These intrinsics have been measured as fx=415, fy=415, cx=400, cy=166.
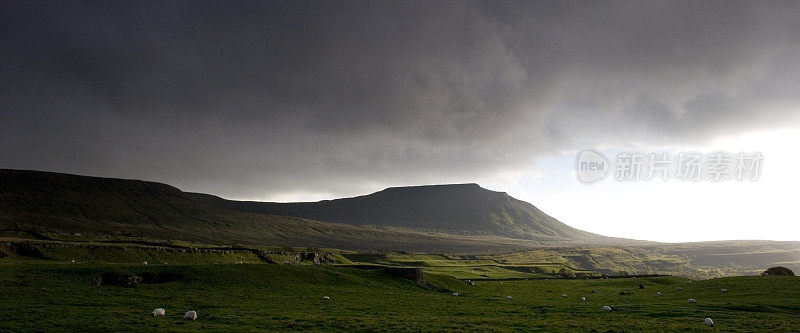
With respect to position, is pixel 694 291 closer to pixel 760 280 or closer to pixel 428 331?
pixel 760 280

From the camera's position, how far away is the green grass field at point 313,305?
29109mm

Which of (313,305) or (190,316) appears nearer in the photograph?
(190,316)

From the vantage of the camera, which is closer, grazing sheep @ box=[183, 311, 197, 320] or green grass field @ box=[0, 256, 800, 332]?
green grass field @ box=[0, 256, 800, 332]

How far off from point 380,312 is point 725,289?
5537cm

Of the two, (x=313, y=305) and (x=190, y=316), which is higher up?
(x=190, y=316)

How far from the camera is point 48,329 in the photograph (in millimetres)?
24562

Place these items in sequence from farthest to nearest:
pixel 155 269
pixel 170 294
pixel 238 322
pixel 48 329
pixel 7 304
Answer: pixel 155 269
pixel 170 294
pixel 7 304
pixel 238 322
pixel 48 329

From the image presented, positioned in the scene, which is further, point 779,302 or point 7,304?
point 779,302

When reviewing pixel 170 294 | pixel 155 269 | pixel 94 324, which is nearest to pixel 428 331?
pixel 94 324

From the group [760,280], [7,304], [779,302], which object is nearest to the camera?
[7,304]

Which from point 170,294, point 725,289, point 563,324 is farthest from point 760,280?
point 170,294

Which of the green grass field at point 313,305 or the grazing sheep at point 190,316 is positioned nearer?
the green grass field at point 313,305

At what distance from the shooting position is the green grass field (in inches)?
1146

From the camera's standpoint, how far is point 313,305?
40.2m
